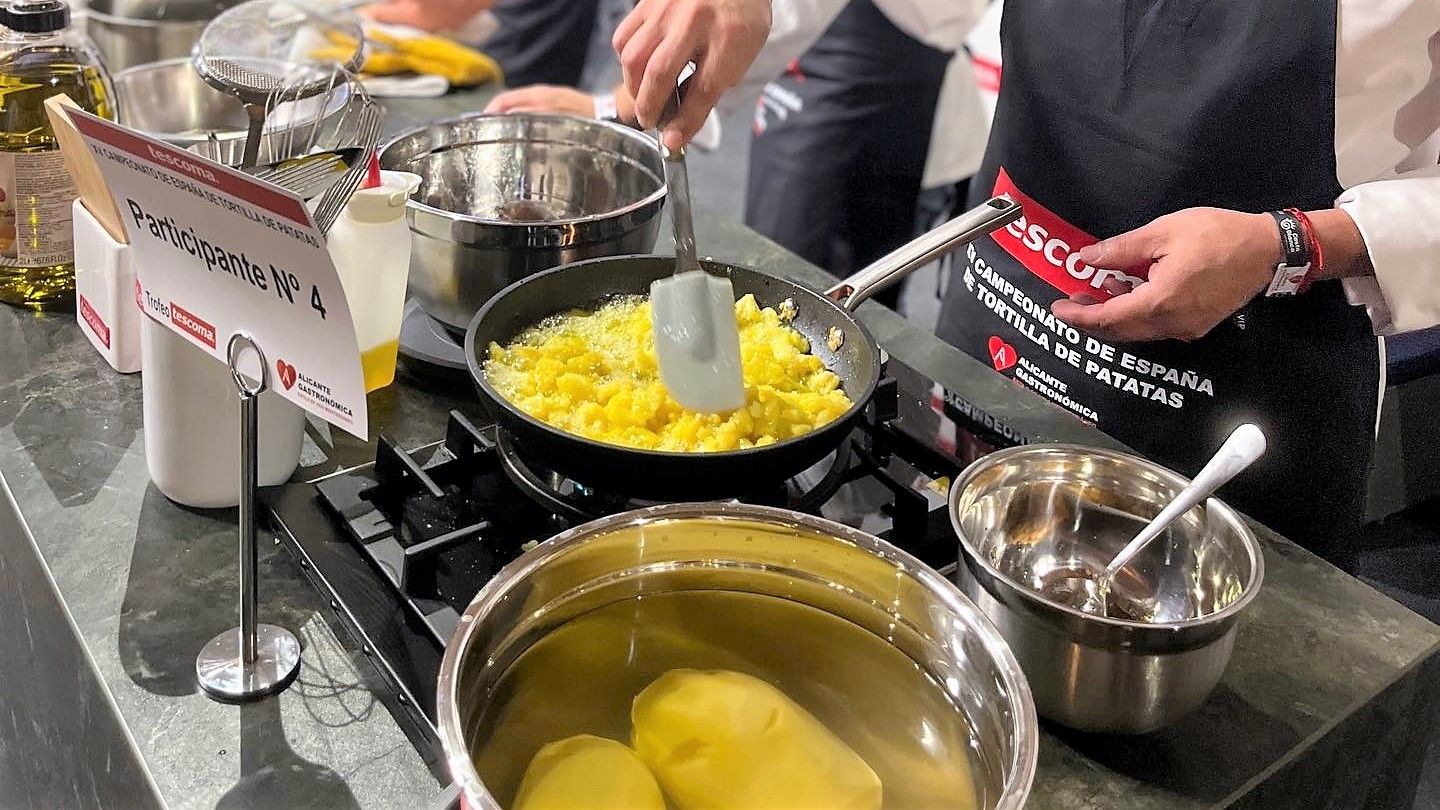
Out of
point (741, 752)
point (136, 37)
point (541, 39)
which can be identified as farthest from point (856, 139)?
point (741, 752)

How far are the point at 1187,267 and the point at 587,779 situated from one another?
32.0 inches

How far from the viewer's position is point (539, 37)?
3.15 m

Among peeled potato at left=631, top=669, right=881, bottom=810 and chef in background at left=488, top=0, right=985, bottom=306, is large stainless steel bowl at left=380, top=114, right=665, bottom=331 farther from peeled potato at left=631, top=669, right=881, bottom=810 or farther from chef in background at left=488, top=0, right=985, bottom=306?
chef in background at left=488, top=0, right=985, bottom=306

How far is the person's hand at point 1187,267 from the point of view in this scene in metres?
1.22

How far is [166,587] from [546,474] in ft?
1.02

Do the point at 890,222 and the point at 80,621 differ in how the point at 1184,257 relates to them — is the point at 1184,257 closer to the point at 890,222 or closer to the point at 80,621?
the point at 80,621

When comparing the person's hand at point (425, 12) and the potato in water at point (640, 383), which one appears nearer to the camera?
the potato in water at point (640, 383)

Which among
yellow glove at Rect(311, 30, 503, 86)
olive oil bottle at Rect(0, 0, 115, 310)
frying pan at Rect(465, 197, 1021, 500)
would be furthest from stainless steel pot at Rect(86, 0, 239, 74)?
frying pan at Rect(465, 197, 1021, 500)

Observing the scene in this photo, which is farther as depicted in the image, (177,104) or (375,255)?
(177,104)

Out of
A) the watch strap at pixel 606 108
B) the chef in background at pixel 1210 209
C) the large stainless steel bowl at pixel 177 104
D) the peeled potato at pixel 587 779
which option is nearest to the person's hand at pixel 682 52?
the chef in background at pixel 1210 209

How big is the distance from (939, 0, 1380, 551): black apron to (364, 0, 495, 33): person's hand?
1.03 metres

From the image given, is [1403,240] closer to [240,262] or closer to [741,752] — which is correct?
[741,752]

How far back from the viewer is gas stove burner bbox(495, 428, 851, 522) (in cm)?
104

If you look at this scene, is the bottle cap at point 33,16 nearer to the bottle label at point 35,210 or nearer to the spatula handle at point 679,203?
the bottle label at point 35,210
